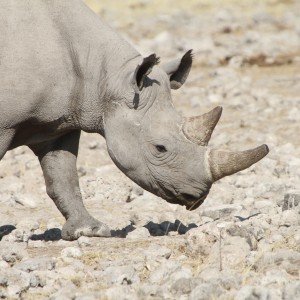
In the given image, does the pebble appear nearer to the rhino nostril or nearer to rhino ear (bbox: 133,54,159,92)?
the rhino nostril

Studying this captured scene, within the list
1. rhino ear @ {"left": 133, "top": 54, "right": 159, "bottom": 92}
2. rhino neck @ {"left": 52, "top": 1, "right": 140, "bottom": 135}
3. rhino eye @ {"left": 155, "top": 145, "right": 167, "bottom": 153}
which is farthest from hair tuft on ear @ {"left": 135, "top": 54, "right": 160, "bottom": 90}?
rhino eye @ {"left": 155, "top": 145, "right": 167, "bottom": 153}

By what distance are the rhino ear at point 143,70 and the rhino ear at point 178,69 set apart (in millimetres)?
529

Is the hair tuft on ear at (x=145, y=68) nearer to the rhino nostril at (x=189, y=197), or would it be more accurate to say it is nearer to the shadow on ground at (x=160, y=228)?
the rhino nostril at (x=189, y=197)

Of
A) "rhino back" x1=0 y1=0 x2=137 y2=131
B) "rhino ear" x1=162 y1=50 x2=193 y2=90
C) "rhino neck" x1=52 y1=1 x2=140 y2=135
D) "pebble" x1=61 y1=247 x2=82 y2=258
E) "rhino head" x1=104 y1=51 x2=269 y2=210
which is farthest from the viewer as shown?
"rhino ear" x1=162 y1=50 x2=193 y2=90

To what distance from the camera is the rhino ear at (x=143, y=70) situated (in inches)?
351

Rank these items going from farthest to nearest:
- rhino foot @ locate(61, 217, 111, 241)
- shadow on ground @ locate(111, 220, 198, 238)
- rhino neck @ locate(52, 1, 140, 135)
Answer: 1. shadow on ground @ locate(111, 220, 198, 238)
2. rhino foot @ locate(61, 217, 111, 241)
3. rhino neck @ locate(52, 1, 140, 135)

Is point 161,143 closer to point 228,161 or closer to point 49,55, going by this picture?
point 228,161

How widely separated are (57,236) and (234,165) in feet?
6.09

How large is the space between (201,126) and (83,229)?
57.9 inches

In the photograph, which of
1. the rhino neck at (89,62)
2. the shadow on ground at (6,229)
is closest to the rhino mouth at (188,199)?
the rhino neck at (89,62)

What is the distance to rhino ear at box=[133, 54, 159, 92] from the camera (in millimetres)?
8906

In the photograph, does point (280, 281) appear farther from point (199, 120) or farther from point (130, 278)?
point (199, 120)

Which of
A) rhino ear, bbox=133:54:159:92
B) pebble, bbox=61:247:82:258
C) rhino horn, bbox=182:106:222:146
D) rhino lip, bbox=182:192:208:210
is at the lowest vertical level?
pebble, bbox=61:247:82:258

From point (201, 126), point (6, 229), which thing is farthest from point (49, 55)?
point (6, 229)
